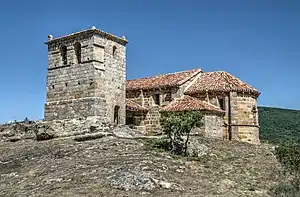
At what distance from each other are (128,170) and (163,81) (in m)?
18.3

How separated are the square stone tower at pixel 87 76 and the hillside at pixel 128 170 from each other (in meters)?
4.01

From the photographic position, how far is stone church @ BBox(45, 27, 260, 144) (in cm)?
3306

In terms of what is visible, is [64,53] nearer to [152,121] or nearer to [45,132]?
[45,132]

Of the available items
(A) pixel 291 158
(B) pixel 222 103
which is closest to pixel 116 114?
(B) pixel 222 103

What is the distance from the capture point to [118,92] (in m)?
35.0

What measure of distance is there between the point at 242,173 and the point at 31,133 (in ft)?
59.9

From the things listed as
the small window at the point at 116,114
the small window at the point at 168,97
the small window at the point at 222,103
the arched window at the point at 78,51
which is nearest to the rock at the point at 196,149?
the small window at the point at 222,103

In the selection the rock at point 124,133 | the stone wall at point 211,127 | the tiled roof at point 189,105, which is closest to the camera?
the rock at point 124,133

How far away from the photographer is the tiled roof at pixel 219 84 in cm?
3528

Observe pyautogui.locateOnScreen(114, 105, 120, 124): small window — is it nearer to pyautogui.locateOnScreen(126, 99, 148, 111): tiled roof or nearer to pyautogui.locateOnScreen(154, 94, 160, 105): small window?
pyautogui.locateOnScreen(126, 99, 148, 111): tiled roof

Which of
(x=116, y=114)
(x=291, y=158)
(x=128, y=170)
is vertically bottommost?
(x=128, y=170)

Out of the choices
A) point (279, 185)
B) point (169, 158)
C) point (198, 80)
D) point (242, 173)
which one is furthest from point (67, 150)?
point (198, 80)

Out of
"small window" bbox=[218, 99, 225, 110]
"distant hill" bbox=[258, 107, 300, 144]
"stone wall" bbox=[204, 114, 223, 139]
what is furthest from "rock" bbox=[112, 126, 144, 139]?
"distant hill" bbox=[258, 107, 300, 144]

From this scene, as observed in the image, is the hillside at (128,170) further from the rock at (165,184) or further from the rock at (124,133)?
the rock at (124,133)
